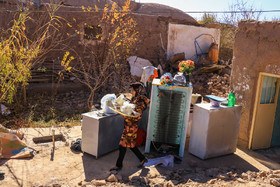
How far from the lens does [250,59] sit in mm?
5941

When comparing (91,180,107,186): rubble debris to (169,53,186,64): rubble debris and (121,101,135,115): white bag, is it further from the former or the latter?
(169,53,186,64): rubble debris

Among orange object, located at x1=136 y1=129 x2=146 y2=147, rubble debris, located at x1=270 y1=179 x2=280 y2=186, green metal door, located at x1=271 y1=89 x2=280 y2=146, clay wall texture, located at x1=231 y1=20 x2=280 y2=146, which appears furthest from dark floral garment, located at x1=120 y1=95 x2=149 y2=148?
green metal door, located at x1=271 y1=89 x2=280 y2=146

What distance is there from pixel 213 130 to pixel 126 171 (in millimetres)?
1886

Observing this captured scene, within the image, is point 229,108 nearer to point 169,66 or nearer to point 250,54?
point 250,54

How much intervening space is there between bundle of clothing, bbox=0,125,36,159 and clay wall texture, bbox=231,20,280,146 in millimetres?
4614

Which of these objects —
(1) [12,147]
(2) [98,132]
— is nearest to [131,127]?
(2) [98,132]

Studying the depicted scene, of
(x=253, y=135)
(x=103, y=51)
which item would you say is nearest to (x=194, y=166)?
(x=253, y=135)

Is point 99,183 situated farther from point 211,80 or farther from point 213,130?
point 211,80

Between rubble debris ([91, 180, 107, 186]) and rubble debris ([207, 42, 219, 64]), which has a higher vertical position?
rubble debris ([207, 42, 219, 64])

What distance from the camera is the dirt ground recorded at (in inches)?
165

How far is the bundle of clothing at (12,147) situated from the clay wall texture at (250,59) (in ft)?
15.1

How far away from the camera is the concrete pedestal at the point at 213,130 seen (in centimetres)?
516

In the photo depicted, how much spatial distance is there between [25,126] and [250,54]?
5632mm

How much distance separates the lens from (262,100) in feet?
19.9
